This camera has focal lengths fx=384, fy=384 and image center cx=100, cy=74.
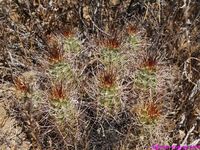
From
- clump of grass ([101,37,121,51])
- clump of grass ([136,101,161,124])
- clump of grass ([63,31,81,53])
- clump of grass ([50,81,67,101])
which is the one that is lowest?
clump of grass ([136,101,161,124])

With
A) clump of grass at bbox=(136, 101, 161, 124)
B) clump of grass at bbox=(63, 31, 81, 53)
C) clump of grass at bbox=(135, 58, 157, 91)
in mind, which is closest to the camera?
clump of grass at bbox=(136, 101, 161, 124)

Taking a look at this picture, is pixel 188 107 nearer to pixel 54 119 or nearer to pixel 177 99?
pixel 177 99

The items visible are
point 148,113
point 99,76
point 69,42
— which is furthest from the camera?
point 69,42

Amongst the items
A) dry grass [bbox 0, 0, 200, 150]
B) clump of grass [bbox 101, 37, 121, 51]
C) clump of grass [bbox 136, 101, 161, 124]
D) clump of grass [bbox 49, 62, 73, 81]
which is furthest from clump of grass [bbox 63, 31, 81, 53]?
clump of grass [bbox 136, 101, 161, 124]

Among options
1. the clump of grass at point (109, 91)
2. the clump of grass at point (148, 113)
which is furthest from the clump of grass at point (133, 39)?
the clump of grass at point (148, 113)

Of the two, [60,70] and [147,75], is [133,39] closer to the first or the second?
[147,75]

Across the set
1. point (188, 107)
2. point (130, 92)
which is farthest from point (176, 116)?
point (130, 92)

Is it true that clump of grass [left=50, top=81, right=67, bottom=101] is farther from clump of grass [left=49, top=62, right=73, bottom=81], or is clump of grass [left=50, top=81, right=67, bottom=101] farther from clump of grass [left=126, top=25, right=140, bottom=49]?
clump of grass [left=126, top=25, right=140, bottom=49]

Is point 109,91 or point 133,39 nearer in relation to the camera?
point 109,91

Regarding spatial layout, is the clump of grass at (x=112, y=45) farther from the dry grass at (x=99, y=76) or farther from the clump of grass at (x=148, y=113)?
the clump of grass at (x=148, y=113)

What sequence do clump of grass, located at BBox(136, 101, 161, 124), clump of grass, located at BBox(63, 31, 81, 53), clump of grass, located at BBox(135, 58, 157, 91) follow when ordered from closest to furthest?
1. clump of grass, located at BBox(136, 101, 161, 124)
2. clump of grass, located at BBox(135, 58, 157, 91)
3. clump of grass, located at BBox(63, 31, 81, 53)

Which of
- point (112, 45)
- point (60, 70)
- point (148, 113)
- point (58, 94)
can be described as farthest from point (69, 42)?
point (148, 113)
